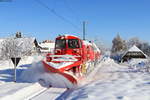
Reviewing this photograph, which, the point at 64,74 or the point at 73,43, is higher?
the point at 73,43

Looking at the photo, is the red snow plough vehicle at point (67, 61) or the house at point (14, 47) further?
the house at point (14, 47)

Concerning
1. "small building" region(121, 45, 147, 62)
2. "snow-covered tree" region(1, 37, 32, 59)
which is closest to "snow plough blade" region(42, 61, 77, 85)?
"snow-covered tree" region(1, 37, 32, 59)

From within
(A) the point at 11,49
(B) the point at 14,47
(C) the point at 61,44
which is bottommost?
(C) the point at 61,44

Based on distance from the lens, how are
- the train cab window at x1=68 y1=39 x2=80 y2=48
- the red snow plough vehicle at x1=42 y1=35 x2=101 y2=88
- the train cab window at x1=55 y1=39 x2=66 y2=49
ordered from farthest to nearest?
the train cab window at x1=55 y1=39 x2=66 y2=49 → the train cab window at x1=68 y1=39 x2=80 y2=48 → the red snow plough vehicle at x1=42 y1=35 x2=101 y2=88

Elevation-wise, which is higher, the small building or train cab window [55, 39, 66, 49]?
train cab window [55, 39, 66, 49]

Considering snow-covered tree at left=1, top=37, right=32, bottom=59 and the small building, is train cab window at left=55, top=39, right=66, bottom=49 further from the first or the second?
the small building

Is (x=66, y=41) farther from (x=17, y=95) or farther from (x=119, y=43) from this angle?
(x=119, y=43)

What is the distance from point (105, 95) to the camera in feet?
24.0

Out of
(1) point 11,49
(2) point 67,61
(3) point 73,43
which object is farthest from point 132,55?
(2) point 67,61

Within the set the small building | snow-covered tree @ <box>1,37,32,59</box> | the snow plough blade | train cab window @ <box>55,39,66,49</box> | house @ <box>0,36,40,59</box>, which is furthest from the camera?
the small building

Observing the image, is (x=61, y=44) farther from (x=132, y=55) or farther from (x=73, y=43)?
(x=132, y=55)

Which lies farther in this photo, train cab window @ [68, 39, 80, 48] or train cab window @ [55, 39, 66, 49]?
train cab window @ [55, 39, 66, 49]

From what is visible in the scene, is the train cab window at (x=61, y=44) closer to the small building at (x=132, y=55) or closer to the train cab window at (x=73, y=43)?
the train cab window at (x=73, y=43)

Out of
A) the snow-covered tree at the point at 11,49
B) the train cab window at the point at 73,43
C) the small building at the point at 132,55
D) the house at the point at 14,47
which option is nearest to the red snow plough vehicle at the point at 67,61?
the train cab window at the point at 73,43
